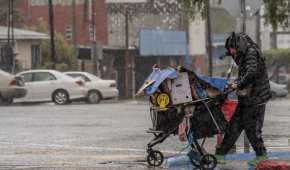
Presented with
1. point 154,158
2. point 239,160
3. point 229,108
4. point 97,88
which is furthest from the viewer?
point 97,88

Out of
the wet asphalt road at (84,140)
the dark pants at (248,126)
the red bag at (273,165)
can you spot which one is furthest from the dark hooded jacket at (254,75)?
the wet asphalt road at (84,140)

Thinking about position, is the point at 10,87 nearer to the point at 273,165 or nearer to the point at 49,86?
the point at 49,86

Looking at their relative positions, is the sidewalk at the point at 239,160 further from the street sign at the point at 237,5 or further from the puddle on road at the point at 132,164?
the street sign at the point at 237,5

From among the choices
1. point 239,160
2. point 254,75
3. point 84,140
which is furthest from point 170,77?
point 84,140

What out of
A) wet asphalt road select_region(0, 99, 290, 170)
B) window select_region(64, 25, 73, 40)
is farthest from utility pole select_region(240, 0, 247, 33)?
window select_region(64, 25, 73, 40)

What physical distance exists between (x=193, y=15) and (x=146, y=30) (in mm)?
45149

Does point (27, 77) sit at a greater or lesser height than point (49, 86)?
greater

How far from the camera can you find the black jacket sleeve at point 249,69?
397 inches

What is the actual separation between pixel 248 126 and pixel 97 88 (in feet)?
86.6

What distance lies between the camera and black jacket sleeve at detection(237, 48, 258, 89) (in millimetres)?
10094

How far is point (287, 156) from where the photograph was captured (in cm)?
1108

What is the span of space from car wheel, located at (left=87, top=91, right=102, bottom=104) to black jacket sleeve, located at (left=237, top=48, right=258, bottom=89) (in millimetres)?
25909

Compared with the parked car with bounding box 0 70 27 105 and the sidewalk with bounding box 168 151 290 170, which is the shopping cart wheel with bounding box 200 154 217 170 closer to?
the sidewalk with bounding box 168 151 290 170

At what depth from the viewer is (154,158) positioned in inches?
448
